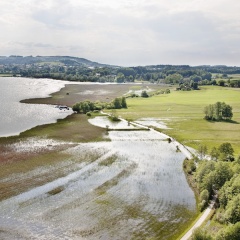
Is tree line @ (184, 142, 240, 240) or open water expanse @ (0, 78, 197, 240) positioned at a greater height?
tree line @ (184, 142, 240, 240)

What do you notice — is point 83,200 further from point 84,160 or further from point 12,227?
point 84,160

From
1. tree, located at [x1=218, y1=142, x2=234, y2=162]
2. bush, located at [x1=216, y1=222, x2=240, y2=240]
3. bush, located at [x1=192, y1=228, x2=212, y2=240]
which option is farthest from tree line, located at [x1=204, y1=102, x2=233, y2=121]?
bush, located at [x1=192, y1=228, x2=212, y2=240]

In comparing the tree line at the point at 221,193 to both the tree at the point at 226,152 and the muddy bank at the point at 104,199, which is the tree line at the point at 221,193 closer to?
the tree at the point at 226,152

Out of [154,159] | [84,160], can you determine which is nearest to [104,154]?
[84,160]

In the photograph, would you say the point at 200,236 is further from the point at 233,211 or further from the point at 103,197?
the point at 103,197

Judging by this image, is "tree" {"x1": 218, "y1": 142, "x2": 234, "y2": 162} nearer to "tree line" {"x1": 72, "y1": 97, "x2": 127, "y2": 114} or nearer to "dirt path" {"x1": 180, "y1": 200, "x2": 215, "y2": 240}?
"dirt path" {"x1": 180, "y1": 200, "x2": 215, "y2": 240}

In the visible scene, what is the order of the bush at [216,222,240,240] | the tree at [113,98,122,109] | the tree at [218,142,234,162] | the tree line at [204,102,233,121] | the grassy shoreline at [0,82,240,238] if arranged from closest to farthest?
the bush at [216,222,240,240] → the tree at [218,142,234,162] → the grassy shoreline at [0,82,240,238] → the tree line at [204,102,233,121] → the tree at [113,98,122,109]

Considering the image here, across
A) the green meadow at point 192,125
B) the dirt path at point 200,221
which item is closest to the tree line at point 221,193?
the dirt path at point 200,221

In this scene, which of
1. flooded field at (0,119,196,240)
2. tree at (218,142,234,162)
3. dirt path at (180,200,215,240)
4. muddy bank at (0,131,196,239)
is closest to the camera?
dirt path at (180,200,215,240)
